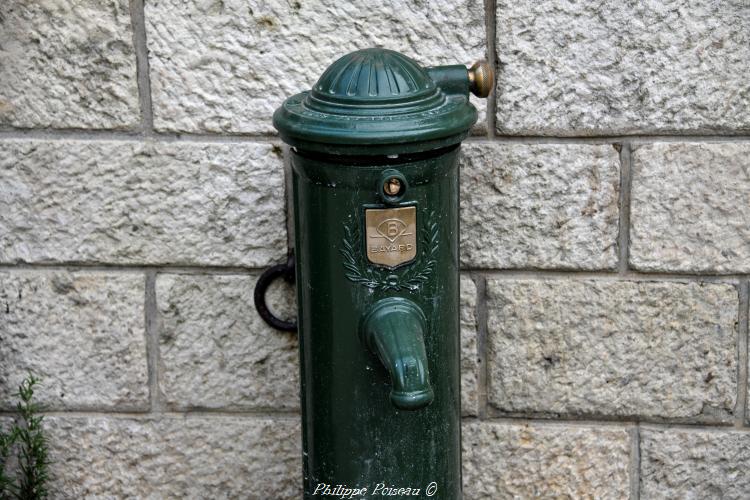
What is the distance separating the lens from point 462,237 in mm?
2633

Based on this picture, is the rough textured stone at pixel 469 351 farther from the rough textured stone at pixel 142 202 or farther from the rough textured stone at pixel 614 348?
the rough textured stone at pixel 142 202

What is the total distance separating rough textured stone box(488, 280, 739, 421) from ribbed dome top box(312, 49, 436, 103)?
721mm

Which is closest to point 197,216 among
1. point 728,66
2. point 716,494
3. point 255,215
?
point 255,215

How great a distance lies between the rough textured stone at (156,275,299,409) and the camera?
2699mm

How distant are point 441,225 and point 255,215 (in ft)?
2.09

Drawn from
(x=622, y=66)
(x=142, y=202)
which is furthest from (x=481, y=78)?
(x=142, y=202)

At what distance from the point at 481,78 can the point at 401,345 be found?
65cm

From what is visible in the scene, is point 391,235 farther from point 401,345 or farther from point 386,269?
point 401,345

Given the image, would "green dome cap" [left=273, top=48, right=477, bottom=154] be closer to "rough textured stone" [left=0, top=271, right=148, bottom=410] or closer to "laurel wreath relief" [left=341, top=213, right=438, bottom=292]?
"laurel wreath relief" [left=341, top=213, right=438, bottom=292]

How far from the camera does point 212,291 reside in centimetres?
270

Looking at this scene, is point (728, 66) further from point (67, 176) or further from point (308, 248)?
point (67, 176)

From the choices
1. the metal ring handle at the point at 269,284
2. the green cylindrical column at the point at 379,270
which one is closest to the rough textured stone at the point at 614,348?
the green cylindrical column at the point at 379,270

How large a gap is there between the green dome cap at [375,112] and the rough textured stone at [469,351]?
0.61 metres

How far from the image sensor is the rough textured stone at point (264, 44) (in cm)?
252
